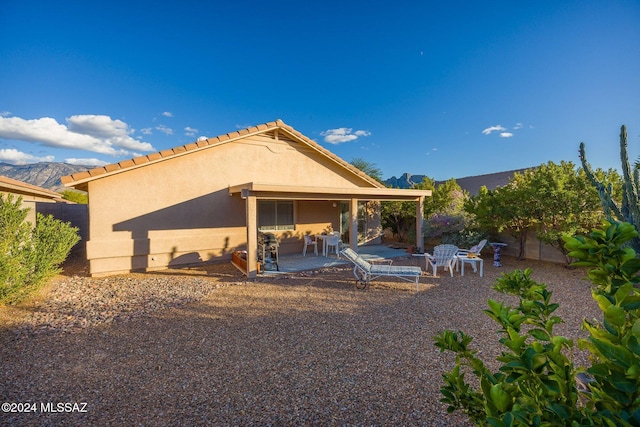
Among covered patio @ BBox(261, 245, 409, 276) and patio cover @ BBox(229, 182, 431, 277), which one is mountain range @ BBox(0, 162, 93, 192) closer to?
covered patio @ BBox(261, 245, 409, 276)

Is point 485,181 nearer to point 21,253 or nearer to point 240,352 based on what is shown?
point 240,352

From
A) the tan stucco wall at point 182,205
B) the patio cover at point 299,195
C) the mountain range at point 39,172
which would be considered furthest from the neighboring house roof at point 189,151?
the mountain range at point 39,172

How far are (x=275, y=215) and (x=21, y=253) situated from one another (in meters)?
8.63

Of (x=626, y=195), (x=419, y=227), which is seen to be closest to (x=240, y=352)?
(x=626, y=195)

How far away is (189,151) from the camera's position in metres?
10.9

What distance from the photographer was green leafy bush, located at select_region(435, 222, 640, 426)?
41.0 inches

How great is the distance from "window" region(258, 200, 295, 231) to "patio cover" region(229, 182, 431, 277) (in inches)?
68.4

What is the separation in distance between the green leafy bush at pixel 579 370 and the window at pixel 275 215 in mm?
12177

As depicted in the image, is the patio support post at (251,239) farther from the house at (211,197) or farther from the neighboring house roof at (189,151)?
the neighboring house roof at (189,151)

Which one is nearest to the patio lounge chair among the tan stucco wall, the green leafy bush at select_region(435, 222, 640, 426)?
the tan stucco wall

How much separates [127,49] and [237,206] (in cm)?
961

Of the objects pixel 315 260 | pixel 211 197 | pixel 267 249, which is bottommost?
pixel 315 260

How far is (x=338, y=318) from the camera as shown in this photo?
20.3 ft

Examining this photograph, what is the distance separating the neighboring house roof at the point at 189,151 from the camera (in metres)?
9.23
